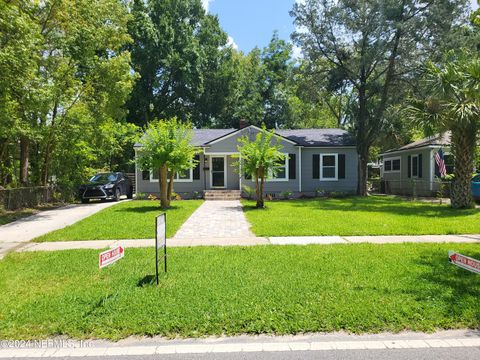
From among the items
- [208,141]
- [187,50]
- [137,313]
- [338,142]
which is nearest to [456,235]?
[137,313]

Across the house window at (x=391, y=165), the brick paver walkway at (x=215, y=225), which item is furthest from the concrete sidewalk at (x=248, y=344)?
the house window at (x=391, y=165)

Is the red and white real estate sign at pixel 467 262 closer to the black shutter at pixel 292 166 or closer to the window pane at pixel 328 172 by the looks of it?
the black shutter at pixel 292 166

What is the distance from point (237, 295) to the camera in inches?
193

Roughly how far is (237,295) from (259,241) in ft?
12.3

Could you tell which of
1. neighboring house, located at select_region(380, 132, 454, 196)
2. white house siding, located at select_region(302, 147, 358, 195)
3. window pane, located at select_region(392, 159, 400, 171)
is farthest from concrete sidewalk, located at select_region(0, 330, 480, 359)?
window pane, located at select_region(392, 159, 400, 171)

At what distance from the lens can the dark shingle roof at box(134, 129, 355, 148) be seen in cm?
2225

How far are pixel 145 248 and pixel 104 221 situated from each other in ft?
14.8

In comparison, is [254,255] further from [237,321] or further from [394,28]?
[394,28]

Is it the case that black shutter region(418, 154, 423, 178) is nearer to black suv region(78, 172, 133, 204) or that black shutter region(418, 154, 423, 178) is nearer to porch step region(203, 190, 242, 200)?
porch step region(203, 190, 242, 200)

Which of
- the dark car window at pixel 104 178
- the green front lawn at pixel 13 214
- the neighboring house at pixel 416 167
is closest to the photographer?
the green front lawn at pixel 13 214

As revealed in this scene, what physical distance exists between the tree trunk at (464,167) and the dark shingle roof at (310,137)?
26.4ft

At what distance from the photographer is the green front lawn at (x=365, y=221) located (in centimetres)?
960

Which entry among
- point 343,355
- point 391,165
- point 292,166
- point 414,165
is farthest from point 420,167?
point 343,355

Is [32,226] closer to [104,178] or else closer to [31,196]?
[31,196]
